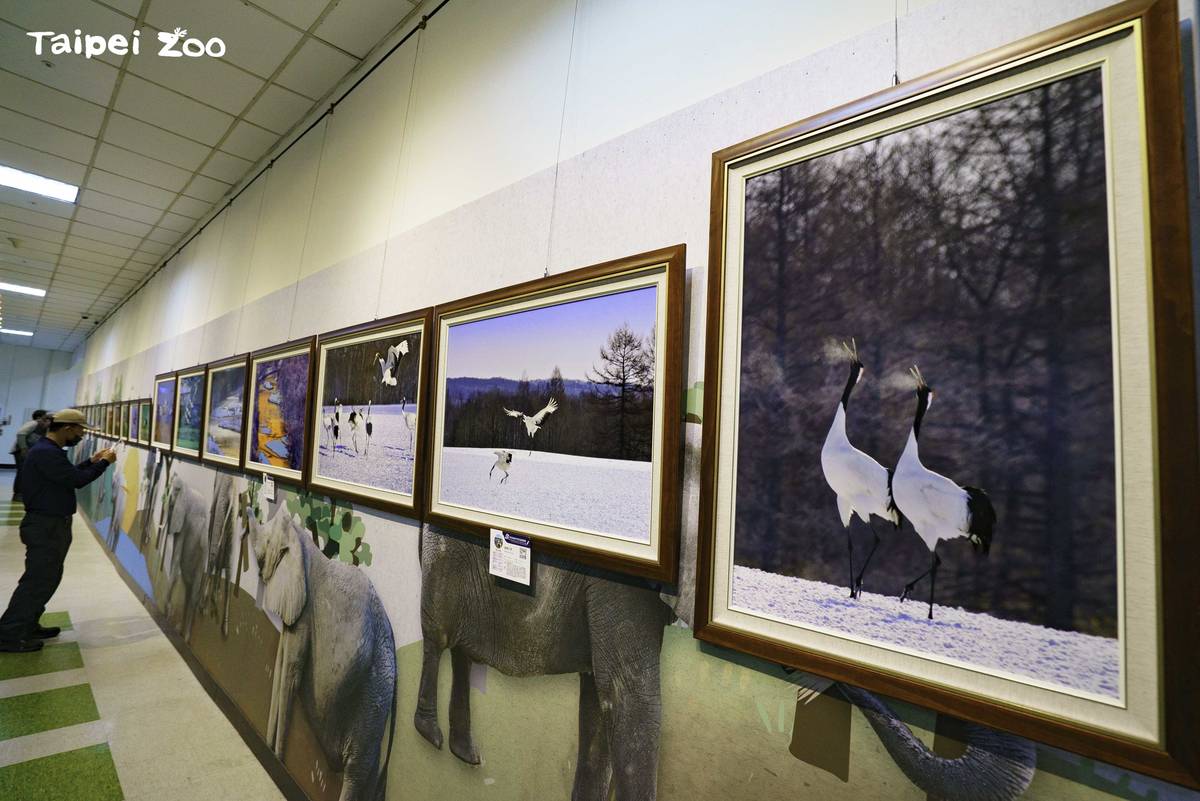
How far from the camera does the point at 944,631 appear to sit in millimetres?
673

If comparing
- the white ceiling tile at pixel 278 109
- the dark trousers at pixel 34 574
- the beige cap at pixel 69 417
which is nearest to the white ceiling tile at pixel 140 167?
the white ceiling tile at pixel 278 109

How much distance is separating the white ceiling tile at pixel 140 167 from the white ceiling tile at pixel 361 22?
207cm

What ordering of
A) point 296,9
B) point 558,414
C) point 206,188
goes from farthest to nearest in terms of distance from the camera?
1. point 206,188
2. point 296,9
3. point 558,414

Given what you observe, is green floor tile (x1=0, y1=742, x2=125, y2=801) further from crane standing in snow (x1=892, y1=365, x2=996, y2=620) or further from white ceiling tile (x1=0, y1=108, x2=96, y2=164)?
white ceiling tile (x1=0, y1=108, x2=96, y2=164)

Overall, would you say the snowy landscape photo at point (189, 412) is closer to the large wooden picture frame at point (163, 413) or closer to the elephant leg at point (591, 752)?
the large wooden picture frame at point (163, 413)

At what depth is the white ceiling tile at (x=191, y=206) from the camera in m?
3.89

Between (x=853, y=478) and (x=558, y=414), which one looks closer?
(x=853, y=478)

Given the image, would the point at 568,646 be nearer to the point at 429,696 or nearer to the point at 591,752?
the point at 591,752

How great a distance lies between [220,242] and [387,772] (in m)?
3.79

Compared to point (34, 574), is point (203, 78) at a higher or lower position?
higher

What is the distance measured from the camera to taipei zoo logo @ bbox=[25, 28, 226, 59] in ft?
7.34

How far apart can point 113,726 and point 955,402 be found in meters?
3.78

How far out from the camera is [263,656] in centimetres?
239

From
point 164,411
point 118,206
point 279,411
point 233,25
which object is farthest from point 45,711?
point 118,206
